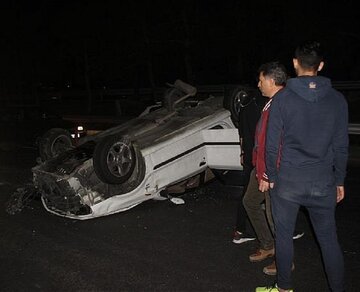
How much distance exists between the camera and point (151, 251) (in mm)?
4637

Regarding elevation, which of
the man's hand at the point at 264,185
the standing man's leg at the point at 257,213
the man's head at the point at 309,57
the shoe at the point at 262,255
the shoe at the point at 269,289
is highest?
the man's head at the point at 309,57

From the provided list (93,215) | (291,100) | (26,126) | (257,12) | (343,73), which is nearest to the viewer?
(291,100)

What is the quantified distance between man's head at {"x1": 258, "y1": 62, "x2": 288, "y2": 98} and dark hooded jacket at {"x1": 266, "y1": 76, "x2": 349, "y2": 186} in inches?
30.5

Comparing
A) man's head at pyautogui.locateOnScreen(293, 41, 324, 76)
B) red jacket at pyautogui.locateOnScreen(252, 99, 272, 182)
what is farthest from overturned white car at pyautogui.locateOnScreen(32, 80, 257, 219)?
man's head at pyautogui.locateOnScreen(293, 41, 324, 76)

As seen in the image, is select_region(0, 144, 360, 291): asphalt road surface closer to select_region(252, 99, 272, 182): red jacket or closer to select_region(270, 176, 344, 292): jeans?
select_region(270, 176, 344, 292): jeans

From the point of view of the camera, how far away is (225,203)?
20.4 ft

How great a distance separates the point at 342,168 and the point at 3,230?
425 centimetres

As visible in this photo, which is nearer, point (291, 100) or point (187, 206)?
point (291, 100)

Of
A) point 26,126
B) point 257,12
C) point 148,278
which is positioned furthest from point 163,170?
point 257,12

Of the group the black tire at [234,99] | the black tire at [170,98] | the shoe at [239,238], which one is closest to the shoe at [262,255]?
the shoe at [239,238]

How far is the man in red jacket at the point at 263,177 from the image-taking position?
3350 millimetres

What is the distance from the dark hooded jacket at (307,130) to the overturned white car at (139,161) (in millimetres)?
2254

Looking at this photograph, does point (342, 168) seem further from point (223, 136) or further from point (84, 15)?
point (84, 15)

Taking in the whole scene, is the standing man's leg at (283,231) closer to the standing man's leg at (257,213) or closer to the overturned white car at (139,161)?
the standing man's leg at (257,213)
